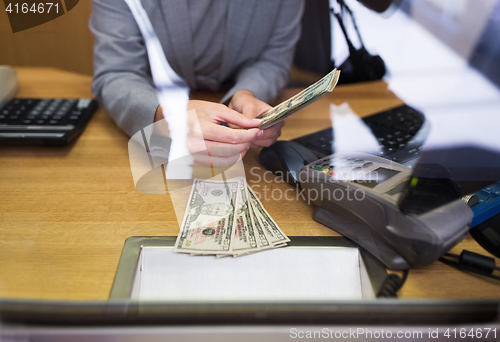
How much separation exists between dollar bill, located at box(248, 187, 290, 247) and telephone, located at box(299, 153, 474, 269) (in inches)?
2.8

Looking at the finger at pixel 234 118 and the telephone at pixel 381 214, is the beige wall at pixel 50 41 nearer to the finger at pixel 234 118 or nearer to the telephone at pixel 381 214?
the finger at pixel 234 118

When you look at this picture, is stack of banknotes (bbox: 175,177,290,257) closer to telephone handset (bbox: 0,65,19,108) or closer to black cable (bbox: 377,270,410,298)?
black cable (bbox: 377,270,410,298)

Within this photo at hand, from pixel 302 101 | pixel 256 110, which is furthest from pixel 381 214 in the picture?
pixel 256 110

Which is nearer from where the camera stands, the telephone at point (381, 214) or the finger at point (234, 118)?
the telephone at point (381, 214)

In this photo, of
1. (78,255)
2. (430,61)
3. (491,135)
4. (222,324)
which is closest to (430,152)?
(491,135)

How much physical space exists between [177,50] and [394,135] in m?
0.45

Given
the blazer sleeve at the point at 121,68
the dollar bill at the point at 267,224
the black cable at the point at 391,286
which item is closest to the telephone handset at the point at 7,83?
the blazer sleeve at the point at 121,68

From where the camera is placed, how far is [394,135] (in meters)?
0.62

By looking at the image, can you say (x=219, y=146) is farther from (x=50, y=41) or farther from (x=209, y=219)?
(x=50, y=41)

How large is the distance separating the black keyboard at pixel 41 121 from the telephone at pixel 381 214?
20.4 inches

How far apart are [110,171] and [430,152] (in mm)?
575

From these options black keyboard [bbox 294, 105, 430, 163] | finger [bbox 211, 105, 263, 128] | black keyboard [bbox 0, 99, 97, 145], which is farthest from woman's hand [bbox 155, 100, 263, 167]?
black keyboard [bbox 0, 99, 97, 145]

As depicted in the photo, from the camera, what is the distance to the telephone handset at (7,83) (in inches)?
21.0

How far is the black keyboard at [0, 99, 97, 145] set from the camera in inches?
24.9
